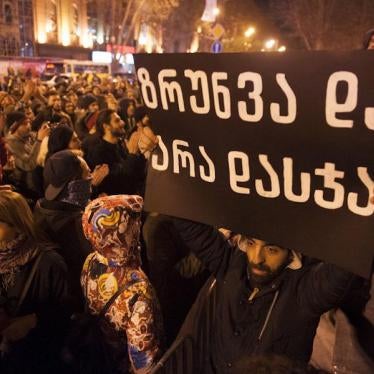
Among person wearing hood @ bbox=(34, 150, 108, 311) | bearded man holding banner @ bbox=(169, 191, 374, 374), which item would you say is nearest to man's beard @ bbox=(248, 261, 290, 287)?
bearded man holding banner @ bbox=(169, 191, 374, 374)

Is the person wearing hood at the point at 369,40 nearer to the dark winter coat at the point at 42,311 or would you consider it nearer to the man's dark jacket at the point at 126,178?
the man's dark jacket at the point at 126,178

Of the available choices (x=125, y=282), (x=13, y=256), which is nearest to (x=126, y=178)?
(x=13, y=256)

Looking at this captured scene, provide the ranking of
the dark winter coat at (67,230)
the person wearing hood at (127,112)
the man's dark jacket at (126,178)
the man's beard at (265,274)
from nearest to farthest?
the man's beard at (265,274), the dark winter coat at (67,230), the man's dark jacket at (126,178), the person wearing hood at (127,112)

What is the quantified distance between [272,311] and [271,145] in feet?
2.06

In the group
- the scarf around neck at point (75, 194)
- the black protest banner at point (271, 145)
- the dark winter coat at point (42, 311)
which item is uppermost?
the black protest banner at point (271, 145)

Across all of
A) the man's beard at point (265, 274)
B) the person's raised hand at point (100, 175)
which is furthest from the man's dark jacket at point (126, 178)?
the man's beard at point (265, 274)

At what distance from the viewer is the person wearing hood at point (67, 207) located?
3.07 m

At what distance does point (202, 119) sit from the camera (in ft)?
6.21

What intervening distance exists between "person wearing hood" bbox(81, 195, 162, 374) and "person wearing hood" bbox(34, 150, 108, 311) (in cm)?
84

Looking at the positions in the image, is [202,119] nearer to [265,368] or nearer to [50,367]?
[265,368]

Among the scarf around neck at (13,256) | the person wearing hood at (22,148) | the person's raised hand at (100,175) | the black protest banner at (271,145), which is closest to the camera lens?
the black protest banner at (271,145)

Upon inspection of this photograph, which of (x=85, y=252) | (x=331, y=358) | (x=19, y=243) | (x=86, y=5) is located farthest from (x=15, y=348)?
(x=86, y=5)

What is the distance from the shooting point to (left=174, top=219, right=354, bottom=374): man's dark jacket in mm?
1751

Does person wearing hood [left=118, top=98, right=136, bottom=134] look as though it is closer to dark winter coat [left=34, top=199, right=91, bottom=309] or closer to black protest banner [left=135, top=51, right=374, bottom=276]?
dark winter coat [left=34, top=199, right=91, bottom=309]
